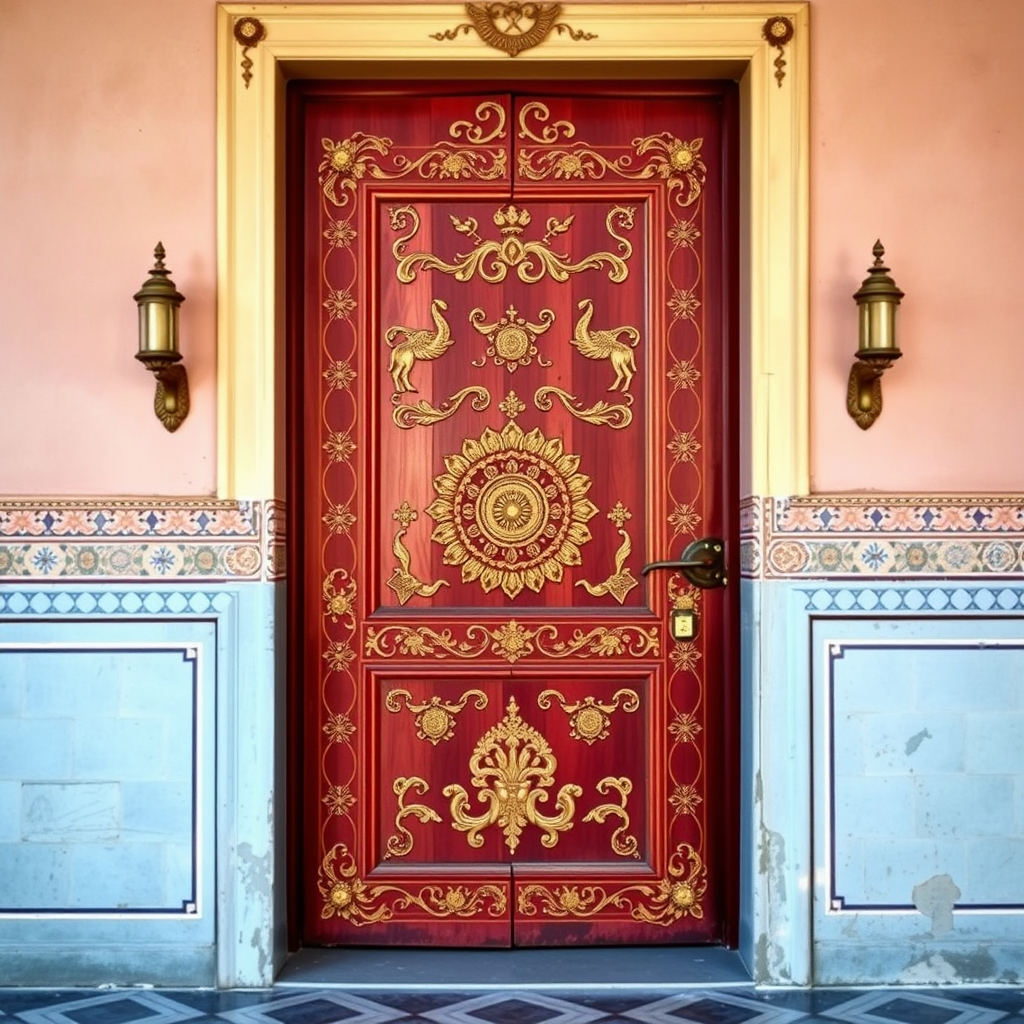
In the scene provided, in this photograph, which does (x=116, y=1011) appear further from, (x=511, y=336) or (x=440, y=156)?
(x=440, y=156)

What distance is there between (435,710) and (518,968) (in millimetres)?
713

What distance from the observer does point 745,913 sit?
333 cm

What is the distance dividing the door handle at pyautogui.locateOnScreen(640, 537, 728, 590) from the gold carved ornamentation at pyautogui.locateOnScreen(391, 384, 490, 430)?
650 millimetres

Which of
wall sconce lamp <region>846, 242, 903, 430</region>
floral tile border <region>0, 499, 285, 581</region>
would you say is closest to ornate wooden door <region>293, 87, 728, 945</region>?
floral tile border <region>0, 499, 285, 581</region>

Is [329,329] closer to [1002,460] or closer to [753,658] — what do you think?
[753,658]

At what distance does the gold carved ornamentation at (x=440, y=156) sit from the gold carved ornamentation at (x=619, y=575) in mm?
992

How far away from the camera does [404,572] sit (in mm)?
3471

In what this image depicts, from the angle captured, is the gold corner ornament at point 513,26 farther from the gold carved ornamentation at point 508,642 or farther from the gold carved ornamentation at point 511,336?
the gold carved ornamentation at point 508,642

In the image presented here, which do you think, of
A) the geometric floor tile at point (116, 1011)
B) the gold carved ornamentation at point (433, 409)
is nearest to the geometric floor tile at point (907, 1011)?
the geometric floor tile at point (116, 1011)

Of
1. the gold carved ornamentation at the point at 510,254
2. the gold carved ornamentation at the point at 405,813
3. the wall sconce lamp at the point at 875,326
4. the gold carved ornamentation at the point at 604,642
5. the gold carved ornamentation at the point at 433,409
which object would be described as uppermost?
the gold carved ornamentation at the point at 510,254

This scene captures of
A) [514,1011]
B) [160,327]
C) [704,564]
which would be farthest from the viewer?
[704,564]

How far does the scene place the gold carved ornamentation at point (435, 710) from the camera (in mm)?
3453

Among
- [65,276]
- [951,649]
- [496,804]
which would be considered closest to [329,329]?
[65,276]

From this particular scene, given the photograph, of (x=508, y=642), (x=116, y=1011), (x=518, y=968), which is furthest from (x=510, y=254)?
(x=116, y=1011)
